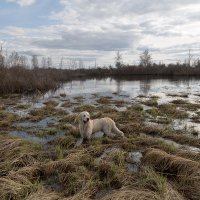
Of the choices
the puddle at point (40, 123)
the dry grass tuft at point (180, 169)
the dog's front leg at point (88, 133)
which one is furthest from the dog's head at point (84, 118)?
the puddle at point (40, 123)

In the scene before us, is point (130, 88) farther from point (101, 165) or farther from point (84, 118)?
point (101, 165)

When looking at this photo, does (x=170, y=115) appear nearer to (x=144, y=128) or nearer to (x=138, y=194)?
(x=144, y=128)

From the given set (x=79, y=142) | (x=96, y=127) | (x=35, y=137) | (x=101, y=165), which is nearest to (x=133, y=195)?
(x=101, y=165)

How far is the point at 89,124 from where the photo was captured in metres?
8.05

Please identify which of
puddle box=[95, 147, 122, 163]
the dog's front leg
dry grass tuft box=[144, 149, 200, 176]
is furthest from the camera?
the dog's front leg

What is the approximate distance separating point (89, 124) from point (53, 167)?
8.49 ft

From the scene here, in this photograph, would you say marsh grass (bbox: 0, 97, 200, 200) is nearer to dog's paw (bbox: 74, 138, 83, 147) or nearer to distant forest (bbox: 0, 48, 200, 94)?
dog's paw (bbox: 74, 138, 83, 147)

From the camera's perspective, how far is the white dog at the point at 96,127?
26.2 feet

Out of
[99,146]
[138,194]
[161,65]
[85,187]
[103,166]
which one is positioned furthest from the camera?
[161,65]

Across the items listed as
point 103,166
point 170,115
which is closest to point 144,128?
point 170,115

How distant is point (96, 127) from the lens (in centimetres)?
847

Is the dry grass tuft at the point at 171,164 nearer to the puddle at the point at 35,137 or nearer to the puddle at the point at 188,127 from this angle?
the puddle at the point at 188,127

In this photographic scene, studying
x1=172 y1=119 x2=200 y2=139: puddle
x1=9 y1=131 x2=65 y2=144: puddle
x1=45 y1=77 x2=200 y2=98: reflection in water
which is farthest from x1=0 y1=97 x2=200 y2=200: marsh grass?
x1=45 y1=77 x2=200 y2=98: reflection in water

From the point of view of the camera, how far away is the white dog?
26.2 feet
